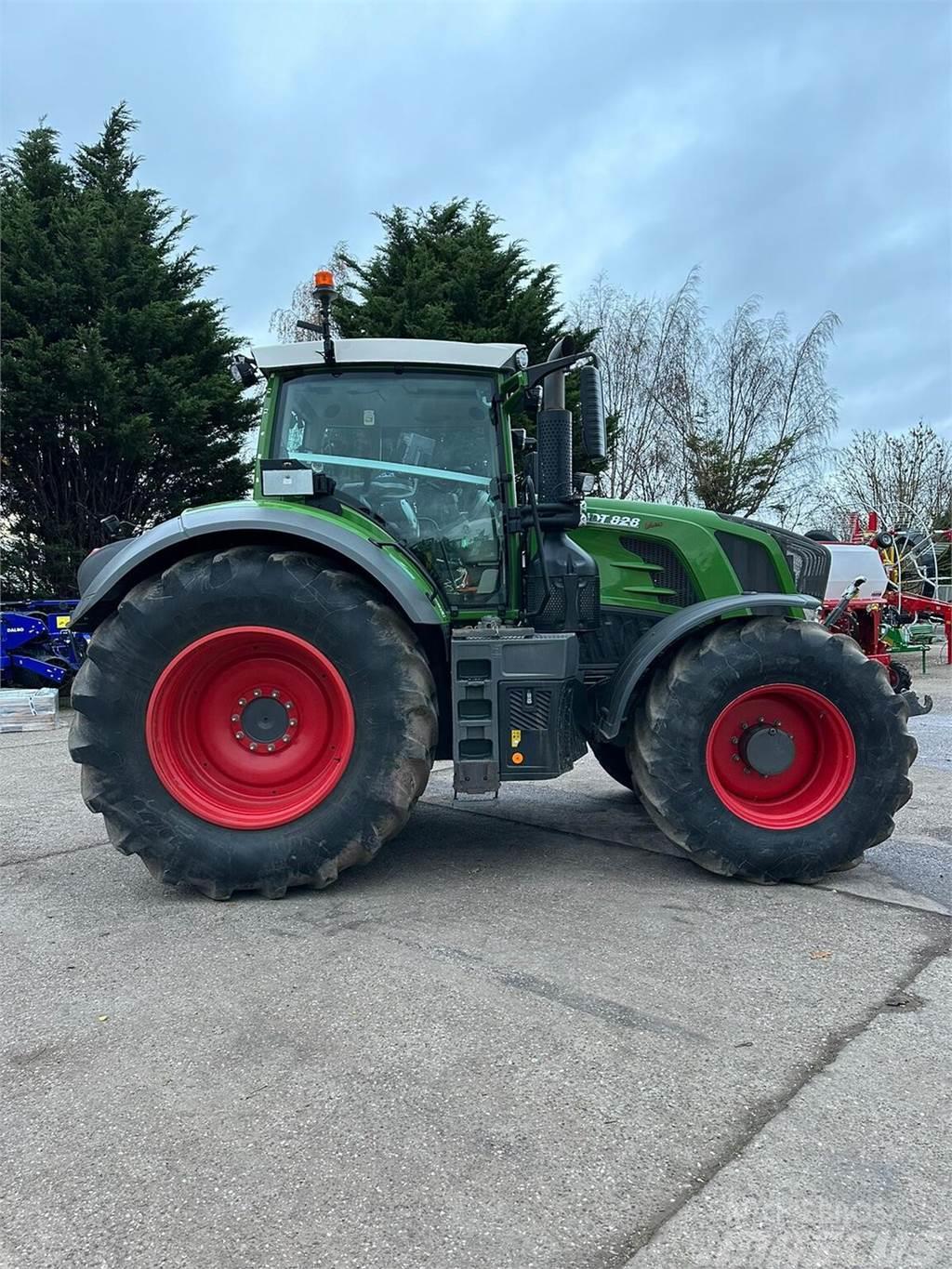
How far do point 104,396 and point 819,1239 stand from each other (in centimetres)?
1236

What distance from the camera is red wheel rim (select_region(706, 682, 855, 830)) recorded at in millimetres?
3873

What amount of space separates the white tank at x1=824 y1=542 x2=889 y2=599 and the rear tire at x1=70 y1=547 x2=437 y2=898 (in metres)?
8.40

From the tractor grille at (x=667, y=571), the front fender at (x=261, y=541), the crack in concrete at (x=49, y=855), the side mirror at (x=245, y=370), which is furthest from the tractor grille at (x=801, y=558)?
the crack in concrete at (x=49, y=855)

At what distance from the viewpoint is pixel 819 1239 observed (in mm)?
1744

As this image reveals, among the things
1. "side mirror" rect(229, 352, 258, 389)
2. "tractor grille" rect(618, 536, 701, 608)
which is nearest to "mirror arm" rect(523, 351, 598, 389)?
"tractor grille" rect(618, 536, 701, 608)

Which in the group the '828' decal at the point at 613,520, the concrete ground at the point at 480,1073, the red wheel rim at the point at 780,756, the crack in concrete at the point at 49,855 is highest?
the '828' decal at the point at 613,520

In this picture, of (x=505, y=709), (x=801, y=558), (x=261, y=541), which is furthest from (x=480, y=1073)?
(x=801, y=558)

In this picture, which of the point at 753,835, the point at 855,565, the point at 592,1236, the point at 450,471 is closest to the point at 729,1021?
the point at 592,1236

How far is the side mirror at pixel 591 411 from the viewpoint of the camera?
152 inches

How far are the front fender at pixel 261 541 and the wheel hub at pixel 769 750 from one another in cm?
146

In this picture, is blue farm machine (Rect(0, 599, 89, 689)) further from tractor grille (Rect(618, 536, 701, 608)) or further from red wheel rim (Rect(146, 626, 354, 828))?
tractor grille (Rect(618, 536, 701, 608))

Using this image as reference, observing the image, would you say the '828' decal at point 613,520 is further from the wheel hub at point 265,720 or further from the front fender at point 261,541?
the wheel hub at point 265,720

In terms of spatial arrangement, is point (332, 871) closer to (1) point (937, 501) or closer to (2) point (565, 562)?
(2) point (565, 562)

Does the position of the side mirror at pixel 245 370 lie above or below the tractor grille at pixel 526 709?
Result: above
